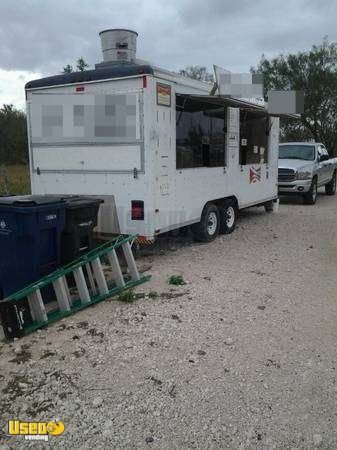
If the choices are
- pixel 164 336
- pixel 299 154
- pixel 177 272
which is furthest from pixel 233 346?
pixel 299 154

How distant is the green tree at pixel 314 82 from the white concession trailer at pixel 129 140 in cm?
2236

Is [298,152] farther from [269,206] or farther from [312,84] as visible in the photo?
[312,84]

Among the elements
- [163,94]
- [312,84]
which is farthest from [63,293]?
[312,84]

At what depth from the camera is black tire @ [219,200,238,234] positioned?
8875mm

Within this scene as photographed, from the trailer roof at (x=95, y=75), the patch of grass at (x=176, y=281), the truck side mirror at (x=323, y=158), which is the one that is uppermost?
the trailer roof at (x=95, y=75)

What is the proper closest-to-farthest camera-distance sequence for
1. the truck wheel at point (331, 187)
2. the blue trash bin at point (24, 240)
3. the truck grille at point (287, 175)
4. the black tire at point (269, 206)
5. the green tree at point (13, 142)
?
the blue trash bin at point (24, 240) → the black tire at point (269, 206) → the truck grille at point (287, 175) → the truck wheel at point (331, 187) → the green tree at point (13, 142)

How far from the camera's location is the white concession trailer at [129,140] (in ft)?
20.9

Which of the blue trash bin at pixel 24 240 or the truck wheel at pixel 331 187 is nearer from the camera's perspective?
the blue trash bin at pixel 24 240

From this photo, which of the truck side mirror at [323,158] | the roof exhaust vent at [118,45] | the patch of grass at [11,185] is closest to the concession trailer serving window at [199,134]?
the roof exhaust vent at [118,45]

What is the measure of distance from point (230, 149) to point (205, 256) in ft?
7.97

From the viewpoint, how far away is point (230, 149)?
8688 mm

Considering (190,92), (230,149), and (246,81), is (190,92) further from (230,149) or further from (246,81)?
(230,149)

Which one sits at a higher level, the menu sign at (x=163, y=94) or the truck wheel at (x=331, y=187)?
the menu sign at (x=163, y=94)

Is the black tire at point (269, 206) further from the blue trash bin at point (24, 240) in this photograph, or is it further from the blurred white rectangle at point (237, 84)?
the blue trash bin at point (24, 240)
